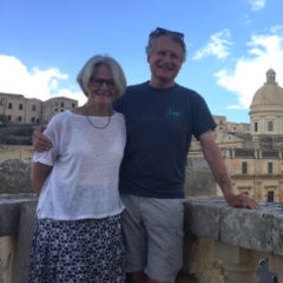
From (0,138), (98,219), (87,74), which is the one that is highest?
(0,138)

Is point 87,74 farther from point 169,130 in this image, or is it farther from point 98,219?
point 98,219

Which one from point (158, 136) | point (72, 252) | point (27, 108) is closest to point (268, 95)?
point (27, 108)

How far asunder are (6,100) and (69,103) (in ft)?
39.3

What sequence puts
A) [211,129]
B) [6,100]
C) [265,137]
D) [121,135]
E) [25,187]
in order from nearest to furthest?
[121,135]
[211,129]
[25,187]
[265,137]
[6,100]

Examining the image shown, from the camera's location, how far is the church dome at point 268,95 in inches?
2635

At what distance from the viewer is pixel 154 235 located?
3.06 metres

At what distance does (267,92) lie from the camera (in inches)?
2667

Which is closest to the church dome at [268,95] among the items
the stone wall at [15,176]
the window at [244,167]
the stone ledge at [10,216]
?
the window at [244,167]

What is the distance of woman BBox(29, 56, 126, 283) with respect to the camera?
2756mm

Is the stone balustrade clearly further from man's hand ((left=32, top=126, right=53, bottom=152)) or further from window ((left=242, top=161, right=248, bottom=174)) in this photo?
window ((left=242, top=161, right=248, bottom=174))

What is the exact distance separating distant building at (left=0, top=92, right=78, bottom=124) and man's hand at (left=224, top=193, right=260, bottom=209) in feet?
305

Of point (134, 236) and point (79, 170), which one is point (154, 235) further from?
point (79, 170)

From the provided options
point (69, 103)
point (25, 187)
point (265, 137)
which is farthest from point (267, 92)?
point (25, 187)

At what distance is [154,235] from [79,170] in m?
0.63
